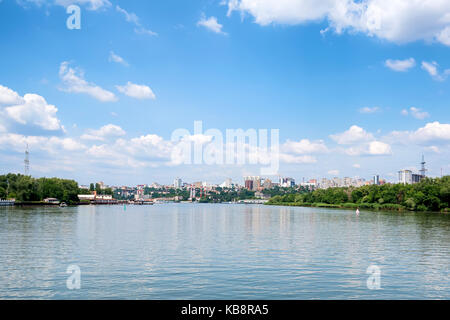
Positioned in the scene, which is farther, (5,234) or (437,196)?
(437,196)

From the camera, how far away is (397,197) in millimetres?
109625

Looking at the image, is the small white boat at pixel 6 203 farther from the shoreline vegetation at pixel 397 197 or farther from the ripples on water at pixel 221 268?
the ripples on water at pixel 221 268

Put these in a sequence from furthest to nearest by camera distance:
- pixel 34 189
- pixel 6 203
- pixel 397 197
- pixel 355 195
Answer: pixel 355 195, pixel 34 189, pixel 6 203, pixel 397 197

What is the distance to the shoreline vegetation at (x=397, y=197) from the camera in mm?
91750

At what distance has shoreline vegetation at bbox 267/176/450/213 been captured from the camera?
301 feet

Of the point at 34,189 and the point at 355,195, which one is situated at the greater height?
the point at 34,189

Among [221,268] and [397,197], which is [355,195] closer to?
[397,197]

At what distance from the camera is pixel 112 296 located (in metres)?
13.8

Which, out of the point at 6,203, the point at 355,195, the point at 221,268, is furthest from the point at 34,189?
the point at 221,268

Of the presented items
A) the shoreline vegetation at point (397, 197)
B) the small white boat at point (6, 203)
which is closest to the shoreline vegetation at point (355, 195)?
the shoreline vegetation at point (397, 197)
